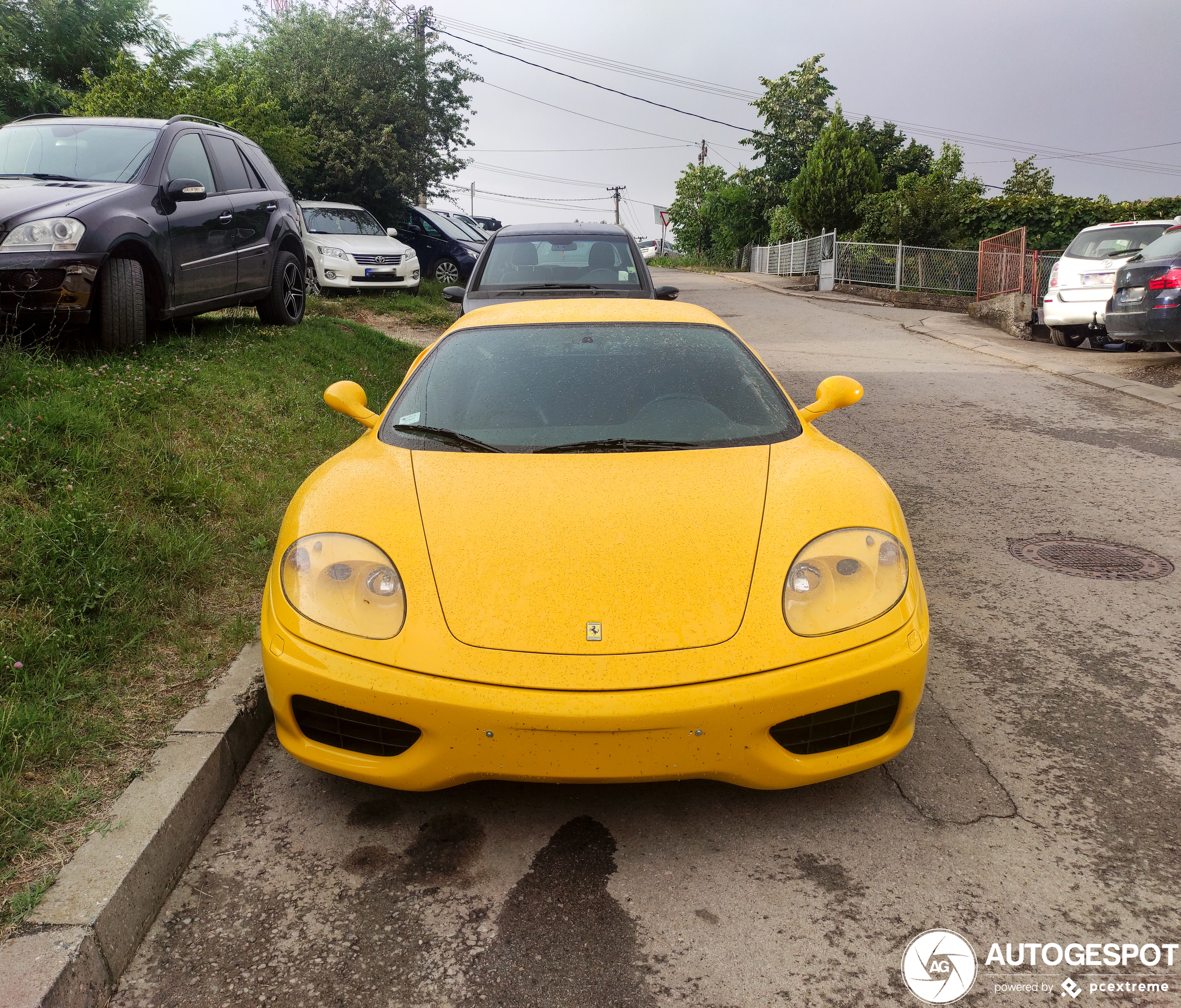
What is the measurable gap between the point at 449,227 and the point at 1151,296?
12.8 meters

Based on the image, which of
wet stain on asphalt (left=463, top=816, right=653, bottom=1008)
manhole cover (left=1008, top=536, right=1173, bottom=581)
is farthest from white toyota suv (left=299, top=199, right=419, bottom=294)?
wet stain on asphalt (left=463, top=816, right=653, bottom=1008)

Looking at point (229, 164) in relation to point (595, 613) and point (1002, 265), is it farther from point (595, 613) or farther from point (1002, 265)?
point (1002, 265)

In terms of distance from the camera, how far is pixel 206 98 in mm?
14953

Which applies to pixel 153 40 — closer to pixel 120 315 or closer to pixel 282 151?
pixel 282 151

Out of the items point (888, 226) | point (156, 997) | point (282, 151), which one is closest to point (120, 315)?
point (156, 997)

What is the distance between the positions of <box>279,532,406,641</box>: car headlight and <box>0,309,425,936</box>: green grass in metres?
0.68

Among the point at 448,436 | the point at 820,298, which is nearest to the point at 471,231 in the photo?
the point at 820,298

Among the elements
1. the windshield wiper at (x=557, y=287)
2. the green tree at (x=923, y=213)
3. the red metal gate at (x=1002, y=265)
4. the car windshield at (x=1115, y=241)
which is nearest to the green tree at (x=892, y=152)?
the green tree at (x=923, y=213)

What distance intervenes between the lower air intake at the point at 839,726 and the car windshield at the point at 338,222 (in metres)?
14.7

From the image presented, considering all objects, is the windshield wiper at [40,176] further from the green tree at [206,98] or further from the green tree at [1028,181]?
the green tree at [1028,181]

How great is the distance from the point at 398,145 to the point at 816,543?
63.8 feet

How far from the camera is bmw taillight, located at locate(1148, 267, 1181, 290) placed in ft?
30.7

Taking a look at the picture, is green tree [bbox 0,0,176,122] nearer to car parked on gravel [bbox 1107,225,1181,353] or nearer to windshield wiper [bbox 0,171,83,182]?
windshield wiper [bbox 0,171,83,182]

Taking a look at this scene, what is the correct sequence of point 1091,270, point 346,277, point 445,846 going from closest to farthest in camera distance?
1. point 445,846
2. point 1091,270
3. point 346,277
